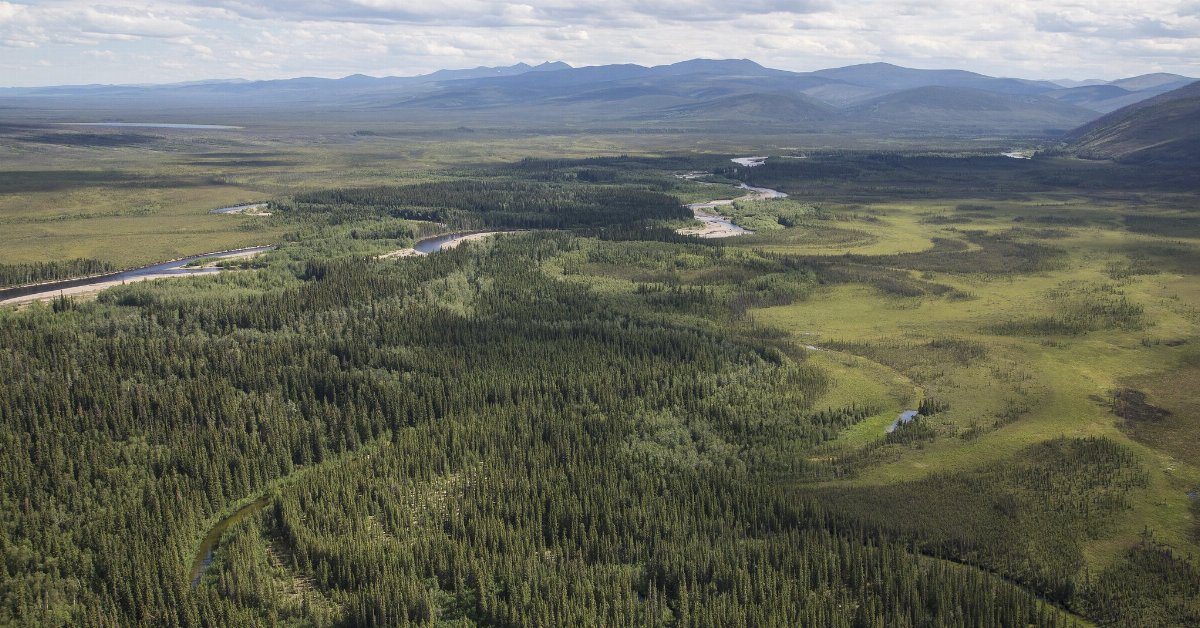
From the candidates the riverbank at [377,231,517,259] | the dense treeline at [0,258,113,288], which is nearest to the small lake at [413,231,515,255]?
the riverbank at [377,231,517,259]

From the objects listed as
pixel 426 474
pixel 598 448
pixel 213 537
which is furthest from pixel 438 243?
pixel 213 537

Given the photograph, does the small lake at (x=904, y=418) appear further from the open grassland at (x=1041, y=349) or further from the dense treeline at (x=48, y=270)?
the dense treeline at (x=48, y=270)

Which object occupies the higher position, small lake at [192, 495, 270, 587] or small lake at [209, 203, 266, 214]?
small lake at [209, 203, 266, 214]

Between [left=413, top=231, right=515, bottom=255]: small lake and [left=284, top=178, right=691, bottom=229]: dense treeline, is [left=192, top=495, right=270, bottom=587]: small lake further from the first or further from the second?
[left=284, top=178, right=691, bottom=229]: dense treeline

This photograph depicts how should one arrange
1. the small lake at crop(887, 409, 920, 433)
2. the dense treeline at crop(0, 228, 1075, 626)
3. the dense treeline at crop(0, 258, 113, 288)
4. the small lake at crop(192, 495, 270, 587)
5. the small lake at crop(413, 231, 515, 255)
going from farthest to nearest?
the small lake at crop(413, 231, 515, 255)
the dense treeline at crop(0, 258, 113, 288)
the small lake at crop(887, 409, 920, 433)
the small lake at crop(192, 495, 270, 587)
the dense treeline at crop(0, 228, 1075, 626)

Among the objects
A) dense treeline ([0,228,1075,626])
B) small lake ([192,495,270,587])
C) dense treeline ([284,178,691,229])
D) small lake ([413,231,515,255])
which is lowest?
small lake ([192,495,270,587])

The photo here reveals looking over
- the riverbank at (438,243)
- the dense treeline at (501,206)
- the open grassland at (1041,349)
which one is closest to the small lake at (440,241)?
the riverbank at (438,243)

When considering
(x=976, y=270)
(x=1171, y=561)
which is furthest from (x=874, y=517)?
(x=976, y=270)
